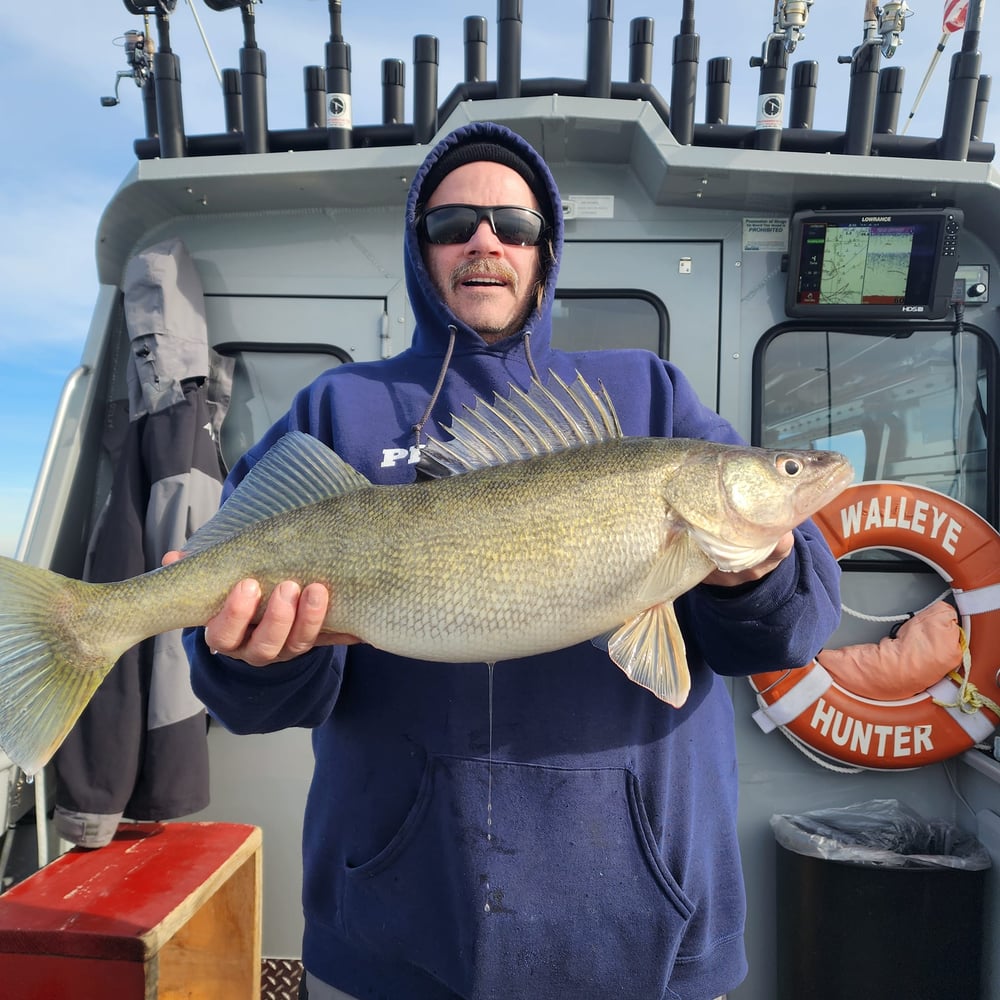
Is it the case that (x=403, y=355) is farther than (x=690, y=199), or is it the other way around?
(x=690, y=199)

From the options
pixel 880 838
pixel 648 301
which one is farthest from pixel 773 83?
pixel 880 838

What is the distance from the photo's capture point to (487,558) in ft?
5.68

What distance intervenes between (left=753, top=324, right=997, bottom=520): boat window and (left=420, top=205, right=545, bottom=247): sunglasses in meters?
2.27

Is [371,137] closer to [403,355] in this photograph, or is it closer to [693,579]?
[403,355]

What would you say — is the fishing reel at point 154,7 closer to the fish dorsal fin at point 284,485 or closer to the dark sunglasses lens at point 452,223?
the dark sunglasses lens at point 452,223

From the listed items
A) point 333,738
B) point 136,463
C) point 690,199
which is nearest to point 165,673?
point 136,463

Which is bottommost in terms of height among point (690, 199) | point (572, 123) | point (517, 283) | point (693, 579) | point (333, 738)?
point (333, 738)

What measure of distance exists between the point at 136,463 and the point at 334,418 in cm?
220

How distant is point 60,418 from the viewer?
4008mm

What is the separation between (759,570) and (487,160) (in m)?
1.57

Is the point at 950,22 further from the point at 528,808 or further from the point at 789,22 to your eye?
the point at 528,808

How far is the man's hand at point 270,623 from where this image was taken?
169 centimetres

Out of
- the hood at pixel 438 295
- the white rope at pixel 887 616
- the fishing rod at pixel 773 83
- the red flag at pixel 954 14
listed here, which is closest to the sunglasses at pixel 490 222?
the hood at pixel 438 295

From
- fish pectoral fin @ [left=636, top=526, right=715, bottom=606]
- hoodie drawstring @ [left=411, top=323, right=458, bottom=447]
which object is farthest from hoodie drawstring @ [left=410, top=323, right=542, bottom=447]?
fish pectoral fin @ [left=636, top=526, right=715, bottom=606]
